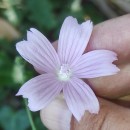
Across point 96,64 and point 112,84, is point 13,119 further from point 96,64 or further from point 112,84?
point 96,64

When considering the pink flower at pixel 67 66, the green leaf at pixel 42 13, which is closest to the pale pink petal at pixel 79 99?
the pink flower at pixel 67 66

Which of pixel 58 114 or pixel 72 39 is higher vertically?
pixel 72 39

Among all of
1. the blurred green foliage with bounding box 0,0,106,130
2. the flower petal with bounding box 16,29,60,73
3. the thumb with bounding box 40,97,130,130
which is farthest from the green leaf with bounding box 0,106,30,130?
the flower petal with bounding box 16,29,60,73

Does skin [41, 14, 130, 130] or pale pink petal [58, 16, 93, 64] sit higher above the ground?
pale pink petal [58, 16, 93, 64]

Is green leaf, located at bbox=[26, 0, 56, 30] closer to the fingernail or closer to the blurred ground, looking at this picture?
the blurred ground

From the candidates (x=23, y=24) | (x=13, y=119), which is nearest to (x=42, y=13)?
(x=23, y=24)

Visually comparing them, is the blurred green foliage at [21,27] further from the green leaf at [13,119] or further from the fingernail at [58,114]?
the fingernail at [58,114]
